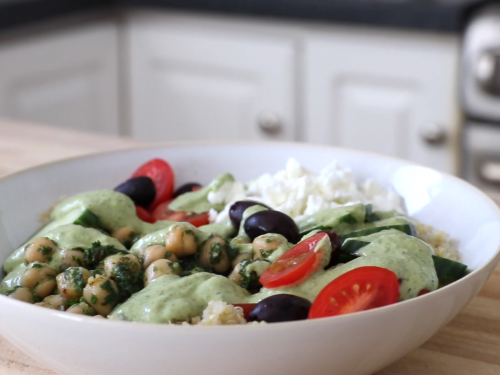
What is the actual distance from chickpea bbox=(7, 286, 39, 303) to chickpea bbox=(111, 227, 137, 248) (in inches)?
8.1

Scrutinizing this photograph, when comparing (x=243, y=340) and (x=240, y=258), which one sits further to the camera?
(x=240, y=258)

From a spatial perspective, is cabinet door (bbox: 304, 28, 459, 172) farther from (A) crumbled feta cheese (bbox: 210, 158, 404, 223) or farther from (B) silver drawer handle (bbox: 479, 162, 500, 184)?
(A) crumbled feta cheese (bbox: 210, 158, 404, 223)

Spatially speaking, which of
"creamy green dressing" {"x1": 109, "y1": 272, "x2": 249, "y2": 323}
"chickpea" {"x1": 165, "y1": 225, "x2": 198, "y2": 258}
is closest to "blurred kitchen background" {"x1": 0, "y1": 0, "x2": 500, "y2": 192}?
"chickpea" {"x1": 165, "y1": 225, "x2": 198, "y2": 258}

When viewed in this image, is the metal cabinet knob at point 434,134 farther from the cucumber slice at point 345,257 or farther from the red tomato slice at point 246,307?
the red tomato slice at point 246,307

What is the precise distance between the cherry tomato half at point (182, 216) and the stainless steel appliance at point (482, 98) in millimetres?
1464

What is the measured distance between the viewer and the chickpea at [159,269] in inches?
37.5

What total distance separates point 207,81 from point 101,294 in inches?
85.7

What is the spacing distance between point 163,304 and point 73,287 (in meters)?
0.15

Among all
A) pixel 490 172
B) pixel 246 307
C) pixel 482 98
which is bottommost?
pixel 490 172

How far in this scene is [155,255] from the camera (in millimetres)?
1003

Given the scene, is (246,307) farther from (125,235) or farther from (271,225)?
(125,235)

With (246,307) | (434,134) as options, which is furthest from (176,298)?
(434,134)

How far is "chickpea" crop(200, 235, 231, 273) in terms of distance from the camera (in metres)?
1.03

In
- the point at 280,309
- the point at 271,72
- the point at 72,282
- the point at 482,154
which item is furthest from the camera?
the point at 271,72
